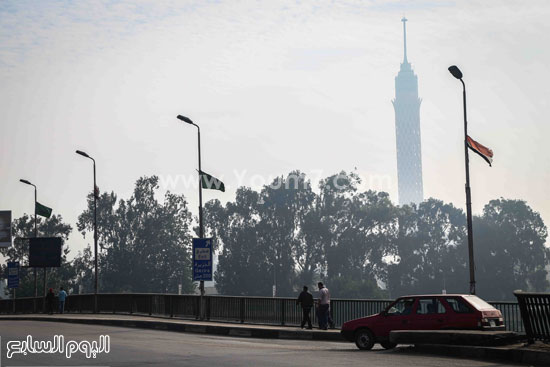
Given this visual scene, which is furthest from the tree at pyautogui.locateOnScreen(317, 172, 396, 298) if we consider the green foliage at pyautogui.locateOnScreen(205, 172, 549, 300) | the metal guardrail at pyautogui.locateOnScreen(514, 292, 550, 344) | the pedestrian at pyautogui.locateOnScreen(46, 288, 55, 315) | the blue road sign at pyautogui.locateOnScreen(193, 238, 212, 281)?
the metal guardrail at pyautogui.locateOnScreen(514, 292, 550, 344)

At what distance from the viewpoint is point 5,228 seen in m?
76.4

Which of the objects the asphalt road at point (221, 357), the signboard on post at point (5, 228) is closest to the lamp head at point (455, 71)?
the asphalt road at point (221, 357)

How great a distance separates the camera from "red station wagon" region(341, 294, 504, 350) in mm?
22031

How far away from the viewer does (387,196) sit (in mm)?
131750

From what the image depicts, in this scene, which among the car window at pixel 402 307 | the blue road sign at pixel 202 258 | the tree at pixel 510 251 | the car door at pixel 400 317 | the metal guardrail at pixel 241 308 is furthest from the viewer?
the tree at pixel 510 251

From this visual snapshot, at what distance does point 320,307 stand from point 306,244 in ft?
317

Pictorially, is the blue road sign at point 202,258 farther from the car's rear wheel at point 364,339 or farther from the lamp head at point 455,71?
the car's rear wheel at point 364,339

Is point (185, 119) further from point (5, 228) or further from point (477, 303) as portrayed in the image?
point (5, 228)

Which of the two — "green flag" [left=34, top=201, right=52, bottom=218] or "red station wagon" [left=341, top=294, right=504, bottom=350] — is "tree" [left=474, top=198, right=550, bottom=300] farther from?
"red station wagon" [left=341, top=294, right=504, bottom=350]

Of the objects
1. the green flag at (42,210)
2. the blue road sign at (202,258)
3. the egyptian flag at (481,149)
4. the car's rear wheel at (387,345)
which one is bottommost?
the car's rear wheel at (387,345)

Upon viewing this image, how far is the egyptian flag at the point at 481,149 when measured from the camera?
97.8 feet

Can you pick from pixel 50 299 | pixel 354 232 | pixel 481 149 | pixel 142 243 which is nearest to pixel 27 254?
pixel 142 243

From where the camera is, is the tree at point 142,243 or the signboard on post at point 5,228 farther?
the tree at point 142,243

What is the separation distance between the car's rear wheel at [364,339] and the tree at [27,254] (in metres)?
98.5
